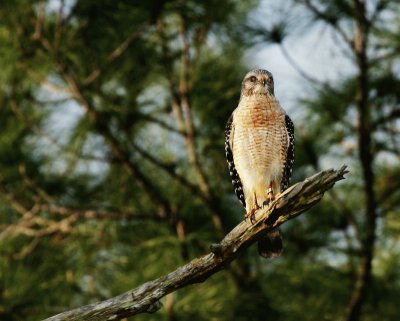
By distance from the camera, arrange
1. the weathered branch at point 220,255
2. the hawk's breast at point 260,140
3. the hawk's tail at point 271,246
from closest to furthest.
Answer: the weathered branch at point 220,255 < the hawk's tail at point 271,246 < the hawk's breast at point 260,140

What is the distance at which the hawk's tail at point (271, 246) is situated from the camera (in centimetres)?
519

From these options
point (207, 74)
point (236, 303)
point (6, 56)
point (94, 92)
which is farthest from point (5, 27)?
point (236, 303)

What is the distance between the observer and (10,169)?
875 cm

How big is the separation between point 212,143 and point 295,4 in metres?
1.58

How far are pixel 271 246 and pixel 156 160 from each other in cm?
321

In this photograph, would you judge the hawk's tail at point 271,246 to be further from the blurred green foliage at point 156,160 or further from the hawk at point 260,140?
the blurred green foliage at point 156,160

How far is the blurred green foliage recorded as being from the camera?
8094 mm

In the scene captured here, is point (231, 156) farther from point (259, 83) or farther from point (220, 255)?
point (220, 255)

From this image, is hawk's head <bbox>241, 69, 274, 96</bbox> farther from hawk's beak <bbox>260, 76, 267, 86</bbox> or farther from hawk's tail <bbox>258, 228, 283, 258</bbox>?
hawk's tail <bbox>258, 228, 283, 258</bbox>

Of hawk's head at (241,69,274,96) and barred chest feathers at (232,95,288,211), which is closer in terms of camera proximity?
barred chest feathers at (232,95,288,211)

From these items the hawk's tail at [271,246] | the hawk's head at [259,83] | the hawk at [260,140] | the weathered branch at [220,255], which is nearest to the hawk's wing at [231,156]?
the hawk at [260,140]

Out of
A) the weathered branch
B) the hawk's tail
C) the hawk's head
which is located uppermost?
the hawk's head

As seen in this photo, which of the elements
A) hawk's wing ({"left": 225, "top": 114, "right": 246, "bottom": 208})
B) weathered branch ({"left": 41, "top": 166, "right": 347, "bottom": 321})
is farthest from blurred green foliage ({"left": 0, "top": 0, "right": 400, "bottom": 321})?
weathered branch ({"left": 41, "top": 166, "right": 347, "bottom": 321})

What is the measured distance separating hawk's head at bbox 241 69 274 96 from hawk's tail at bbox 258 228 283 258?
91 centimetres
